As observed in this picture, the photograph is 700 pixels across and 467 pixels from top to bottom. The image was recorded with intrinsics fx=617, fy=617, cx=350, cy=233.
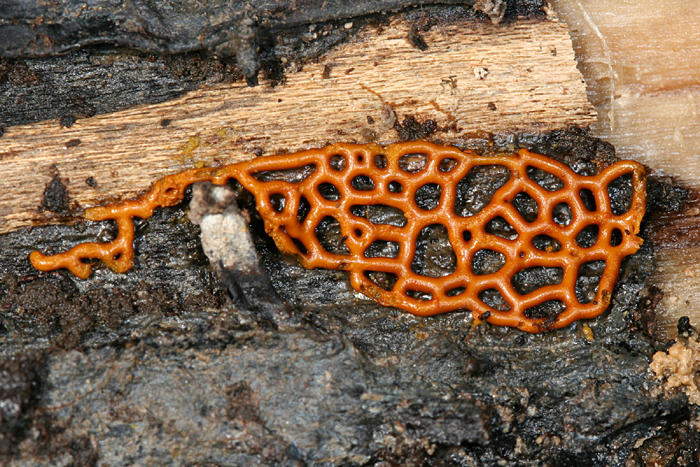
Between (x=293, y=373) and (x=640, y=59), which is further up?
(x=640, y=59)

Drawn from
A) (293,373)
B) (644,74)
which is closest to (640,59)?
(644,74)

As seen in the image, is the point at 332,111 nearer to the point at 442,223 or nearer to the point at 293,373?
the point at 442,223

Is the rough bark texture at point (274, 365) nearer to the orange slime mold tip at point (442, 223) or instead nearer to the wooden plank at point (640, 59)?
the orange slime mold tip at point (442, 223)

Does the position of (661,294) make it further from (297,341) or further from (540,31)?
(297,341)

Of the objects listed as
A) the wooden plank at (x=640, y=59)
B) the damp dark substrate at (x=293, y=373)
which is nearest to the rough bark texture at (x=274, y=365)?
the damp dark substrate at (x=293, y=373)

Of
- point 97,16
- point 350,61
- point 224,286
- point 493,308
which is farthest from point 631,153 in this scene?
point 97,16

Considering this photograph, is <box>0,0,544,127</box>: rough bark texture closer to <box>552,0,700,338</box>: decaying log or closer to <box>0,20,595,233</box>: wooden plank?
<box>0,20,595,233</box>: wooden plank
